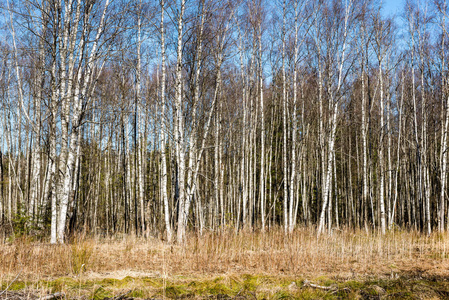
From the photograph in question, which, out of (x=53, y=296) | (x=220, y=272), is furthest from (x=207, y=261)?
(x=53, y=296)

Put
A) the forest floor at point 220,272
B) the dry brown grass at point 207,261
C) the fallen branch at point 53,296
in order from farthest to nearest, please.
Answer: the dry brown grass at point 207,261 → the forest floor at point 220,272 → the fallen branch at point 53,296

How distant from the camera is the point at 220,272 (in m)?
5.45

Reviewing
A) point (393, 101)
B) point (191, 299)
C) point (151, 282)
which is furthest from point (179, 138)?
point (393, 101)

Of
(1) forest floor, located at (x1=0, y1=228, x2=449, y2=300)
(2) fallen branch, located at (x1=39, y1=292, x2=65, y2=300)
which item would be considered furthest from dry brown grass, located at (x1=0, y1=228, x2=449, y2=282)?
(2) fallen branch, located at (x1=39, y1=292, x2=65, y2=300)

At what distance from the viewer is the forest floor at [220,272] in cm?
381

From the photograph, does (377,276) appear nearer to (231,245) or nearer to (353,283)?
(353,283)

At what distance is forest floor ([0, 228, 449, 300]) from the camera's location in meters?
3.81

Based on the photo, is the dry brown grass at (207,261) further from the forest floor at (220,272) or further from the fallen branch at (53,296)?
the fallen branch at (53,296)

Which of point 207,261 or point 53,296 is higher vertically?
point 53,296

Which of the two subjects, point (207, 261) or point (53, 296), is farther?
point (207, 261)

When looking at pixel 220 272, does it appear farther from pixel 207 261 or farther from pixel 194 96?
pixel 194 96

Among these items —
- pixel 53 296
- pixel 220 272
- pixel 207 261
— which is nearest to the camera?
pixel 53 296

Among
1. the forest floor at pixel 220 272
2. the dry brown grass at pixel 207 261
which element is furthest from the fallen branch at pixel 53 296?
the dry brown grass at pixel 207 261

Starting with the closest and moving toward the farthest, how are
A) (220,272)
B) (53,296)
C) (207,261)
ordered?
1. (53,296)
2. (220,272)
3. (207,261)
